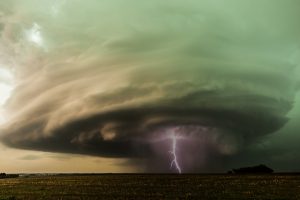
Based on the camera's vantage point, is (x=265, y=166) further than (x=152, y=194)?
Yes

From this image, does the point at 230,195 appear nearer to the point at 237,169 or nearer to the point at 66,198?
the point at 66,198

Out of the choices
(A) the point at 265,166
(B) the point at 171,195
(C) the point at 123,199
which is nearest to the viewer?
(C) the point at 123,199

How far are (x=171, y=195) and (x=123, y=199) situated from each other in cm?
591

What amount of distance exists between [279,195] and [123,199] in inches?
659

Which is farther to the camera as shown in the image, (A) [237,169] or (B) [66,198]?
(A) [237,169]

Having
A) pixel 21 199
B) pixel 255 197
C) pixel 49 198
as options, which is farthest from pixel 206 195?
pixel 21 199

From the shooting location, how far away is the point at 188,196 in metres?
46.8

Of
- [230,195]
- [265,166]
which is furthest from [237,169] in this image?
[230,195]

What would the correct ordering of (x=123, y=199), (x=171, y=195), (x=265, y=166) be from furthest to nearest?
(x=265, y=166), (x=171, y=195), (x=123, y=199)

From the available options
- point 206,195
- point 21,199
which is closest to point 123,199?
point 206,195

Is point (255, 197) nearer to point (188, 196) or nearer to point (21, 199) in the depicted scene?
point (188, 196)

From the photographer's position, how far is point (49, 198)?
162ft

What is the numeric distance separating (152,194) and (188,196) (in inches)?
181

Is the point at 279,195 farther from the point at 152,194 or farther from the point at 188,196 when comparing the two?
the point at 152,194
